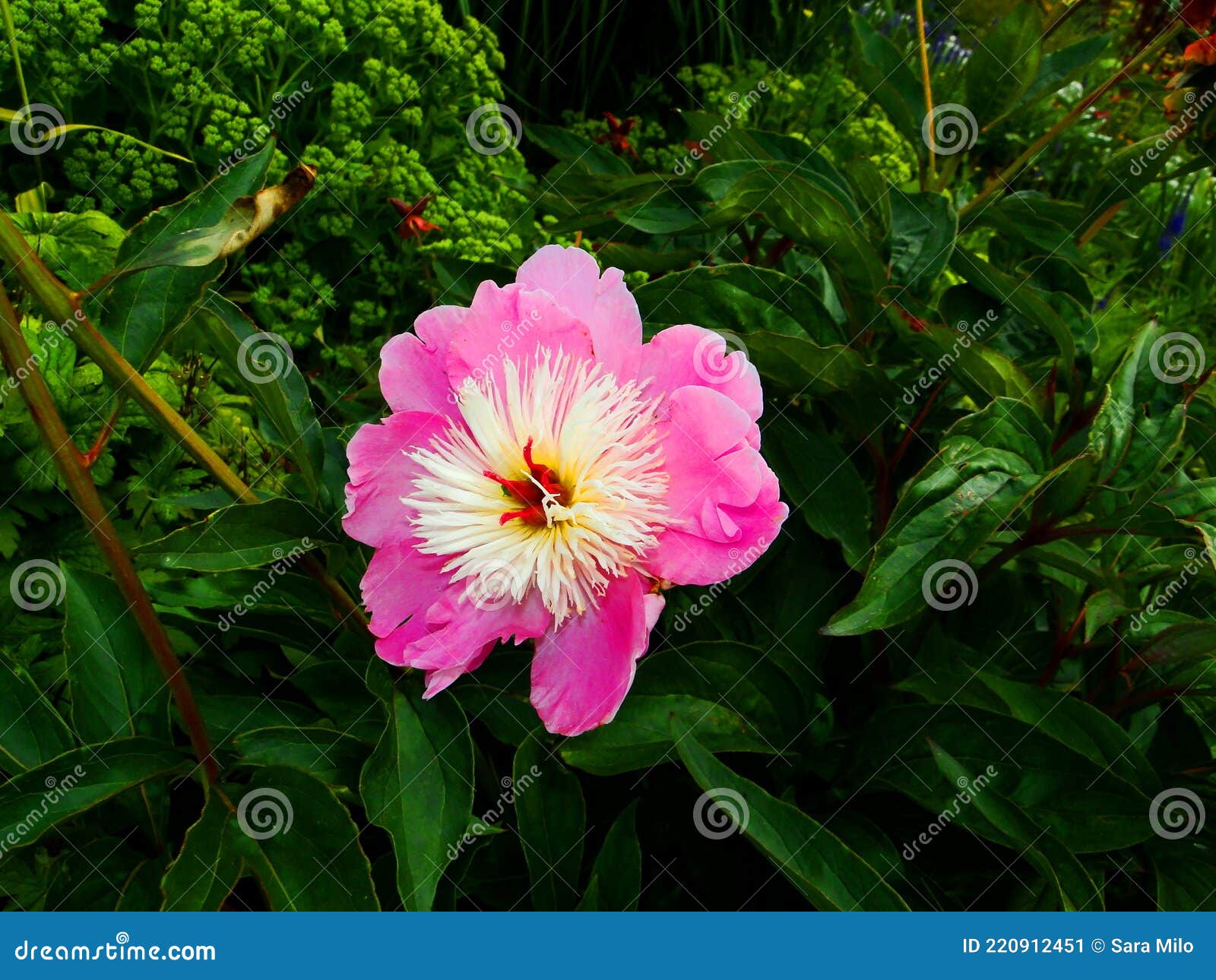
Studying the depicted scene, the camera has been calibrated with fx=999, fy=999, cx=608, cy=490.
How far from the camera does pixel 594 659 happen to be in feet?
2.85

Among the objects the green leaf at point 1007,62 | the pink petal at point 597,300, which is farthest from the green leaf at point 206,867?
the green leaf at point 1007,62

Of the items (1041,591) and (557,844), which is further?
(1041,591)

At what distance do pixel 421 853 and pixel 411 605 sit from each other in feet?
0.72

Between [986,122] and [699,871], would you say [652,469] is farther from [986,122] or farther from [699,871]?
[986,122]

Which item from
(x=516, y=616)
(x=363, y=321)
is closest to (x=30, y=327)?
(x=363, y=321)

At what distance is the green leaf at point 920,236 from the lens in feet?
4.19

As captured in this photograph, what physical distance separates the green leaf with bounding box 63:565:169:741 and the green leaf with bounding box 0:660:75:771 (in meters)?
0.02

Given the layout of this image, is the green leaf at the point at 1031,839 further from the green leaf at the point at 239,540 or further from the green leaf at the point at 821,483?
Result: the green leaf at the point at 239,540

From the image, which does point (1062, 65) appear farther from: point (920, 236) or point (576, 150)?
point (576, 150)

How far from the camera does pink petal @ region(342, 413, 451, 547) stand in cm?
91

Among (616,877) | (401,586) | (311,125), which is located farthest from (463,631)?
(311,125)

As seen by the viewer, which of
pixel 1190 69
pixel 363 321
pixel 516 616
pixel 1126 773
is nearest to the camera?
pixel 516 616

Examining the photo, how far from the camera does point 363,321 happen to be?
6.14ft

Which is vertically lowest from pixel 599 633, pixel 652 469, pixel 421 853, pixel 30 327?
pixel 30 327
